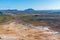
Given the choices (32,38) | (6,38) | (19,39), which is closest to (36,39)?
(32,38)

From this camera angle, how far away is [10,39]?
24188 millimetres

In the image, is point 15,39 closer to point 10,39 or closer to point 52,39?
point 10,39

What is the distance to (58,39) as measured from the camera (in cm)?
2638

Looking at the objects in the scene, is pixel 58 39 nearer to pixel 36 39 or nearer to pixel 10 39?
pixel 36 39

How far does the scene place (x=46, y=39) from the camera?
2580cm

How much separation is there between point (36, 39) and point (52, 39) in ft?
7.03

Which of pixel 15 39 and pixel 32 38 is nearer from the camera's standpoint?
pixel 15 39

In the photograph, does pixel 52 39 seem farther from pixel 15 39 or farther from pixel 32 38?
pixel 15 39

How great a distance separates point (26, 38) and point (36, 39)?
4.50ft

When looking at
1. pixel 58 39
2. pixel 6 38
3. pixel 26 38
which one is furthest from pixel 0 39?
pixel 58 39

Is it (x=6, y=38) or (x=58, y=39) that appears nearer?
(x=6, y=38)

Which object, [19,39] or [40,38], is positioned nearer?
[19,39]

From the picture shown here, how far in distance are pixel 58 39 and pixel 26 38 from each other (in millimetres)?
4390

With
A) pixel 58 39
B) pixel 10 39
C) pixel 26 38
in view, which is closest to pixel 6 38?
pixel 10 39
